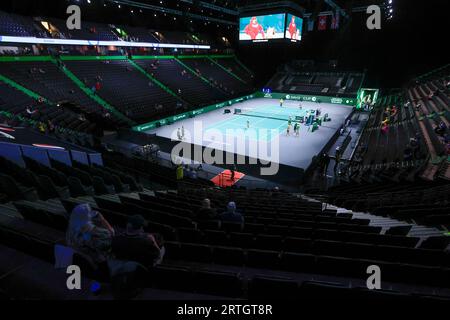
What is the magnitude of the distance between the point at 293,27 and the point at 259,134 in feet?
44.5

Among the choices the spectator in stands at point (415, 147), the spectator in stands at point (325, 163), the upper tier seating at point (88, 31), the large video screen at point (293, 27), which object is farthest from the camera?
the upper tier seating at point (88, 31)

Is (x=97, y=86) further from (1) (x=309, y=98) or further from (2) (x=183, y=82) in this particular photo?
(1) (x=309, y=98)

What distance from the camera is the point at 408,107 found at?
82.7ft

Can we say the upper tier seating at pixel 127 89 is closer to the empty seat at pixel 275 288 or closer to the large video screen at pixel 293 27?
the large video screen at pixel 293 27

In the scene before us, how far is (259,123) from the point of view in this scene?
28.9m

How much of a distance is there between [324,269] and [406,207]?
5.45 meters

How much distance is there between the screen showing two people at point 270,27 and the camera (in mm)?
27986

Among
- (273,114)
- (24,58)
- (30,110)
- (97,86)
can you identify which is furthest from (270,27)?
(24,58)

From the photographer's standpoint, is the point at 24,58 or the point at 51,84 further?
the point at 24,58

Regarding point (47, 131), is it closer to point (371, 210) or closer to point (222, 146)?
point (222, 146)

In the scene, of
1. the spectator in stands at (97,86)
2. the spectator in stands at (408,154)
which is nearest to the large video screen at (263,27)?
the spectator in stands at (97,86)

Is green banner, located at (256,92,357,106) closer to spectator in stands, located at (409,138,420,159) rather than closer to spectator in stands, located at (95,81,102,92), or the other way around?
spectator in stands, located at (95,81,102,92)

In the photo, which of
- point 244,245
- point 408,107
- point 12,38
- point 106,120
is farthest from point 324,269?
point 12,38
